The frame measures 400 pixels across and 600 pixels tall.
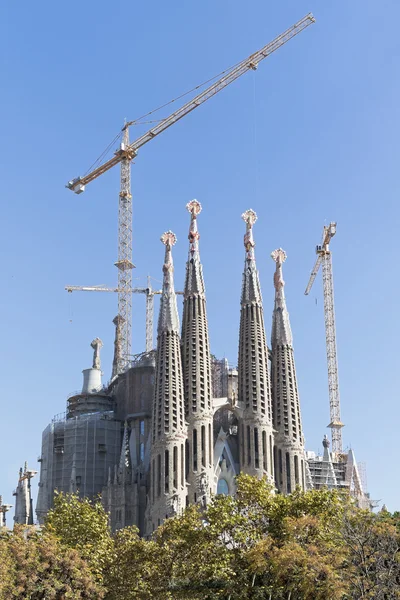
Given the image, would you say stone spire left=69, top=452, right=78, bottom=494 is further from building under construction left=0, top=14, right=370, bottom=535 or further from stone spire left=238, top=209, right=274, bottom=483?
stone spire left=238, top=209, right=274, bottom=483

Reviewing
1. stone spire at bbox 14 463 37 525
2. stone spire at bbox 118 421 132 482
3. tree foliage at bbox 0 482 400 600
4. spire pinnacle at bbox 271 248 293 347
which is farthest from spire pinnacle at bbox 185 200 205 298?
tree foliage at bbox 0 482 400 600

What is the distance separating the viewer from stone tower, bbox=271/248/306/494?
252ft

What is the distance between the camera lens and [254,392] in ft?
250

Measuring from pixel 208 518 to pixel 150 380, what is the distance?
43285 millimetres

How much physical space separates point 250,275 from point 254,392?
10.7 m

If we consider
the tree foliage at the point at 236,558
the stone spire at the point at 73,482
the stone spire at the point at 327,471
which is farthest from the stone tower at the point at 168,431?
the tree foliage at the point at 236,558

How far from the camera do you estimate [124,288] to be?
3880 inches

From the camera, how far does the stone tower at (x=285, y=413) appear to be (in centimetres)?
7681

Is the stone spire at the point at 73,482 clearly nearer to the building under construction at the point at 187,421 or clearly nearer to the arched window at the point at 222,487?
the building under construction at the point at 187,421

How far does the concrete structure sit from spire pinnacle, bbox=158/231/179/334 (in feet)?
0.27

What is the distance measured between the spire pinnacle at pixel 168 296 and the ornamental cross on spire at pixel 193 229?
1506 mm

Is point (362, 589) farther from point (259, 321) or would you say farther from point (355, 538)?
point (259, 321)

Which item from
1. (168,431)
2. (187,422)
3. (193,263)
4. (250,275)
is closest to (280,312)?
(250,275)

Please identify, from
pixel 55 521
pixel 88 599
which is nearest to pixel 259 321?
pixel 55 521
